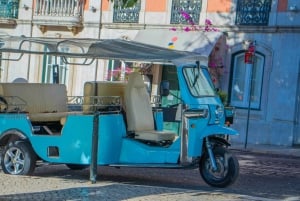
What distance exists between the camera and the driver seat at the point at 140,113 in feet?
36.8

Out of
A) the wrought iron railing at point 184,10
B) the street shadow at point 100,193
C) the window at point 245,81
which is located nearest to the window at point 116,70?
the wrought iron railing at point 184,10

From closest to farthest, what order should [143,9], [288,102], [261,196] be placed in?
[261,196]
[288,102]
[143,9]

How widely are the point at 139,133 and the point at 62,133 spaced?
1.21m

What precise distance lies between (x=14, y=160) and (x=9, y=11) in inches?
797

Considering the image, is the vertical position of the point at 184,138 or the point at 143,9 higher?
the point at 143,9

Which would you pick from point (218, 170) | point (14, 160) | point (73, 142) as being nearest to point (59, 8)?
point (14, 160)

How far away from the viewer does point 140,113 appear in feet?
37.7

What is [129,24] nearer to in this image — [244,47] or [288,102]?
[244,47]

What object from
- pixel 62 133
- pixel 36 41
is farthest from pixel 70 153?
pixel 36 41

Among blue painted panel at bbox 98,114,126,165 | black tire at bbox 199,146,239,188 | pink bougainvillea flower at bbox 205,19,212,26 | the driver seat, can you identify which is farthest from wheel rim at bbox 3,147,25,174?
pink bougainvillea flower at bbox 205,19,212,26

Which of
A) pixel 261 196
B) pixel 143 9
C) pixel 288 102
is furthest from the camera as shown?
pixel 143 9

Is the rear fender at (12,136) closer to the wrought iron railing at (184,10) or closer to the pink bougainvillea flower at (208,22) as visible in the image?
the pink bougainvillea flower at (208,22)

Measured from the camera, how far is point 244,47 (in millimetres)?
25016

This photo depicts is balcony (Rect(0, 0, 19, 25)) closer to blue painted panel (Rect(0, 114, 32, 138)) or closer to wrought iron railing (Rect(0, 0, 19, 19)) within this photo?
wrought iron railing (Rect(0, 0, 19, 19))
